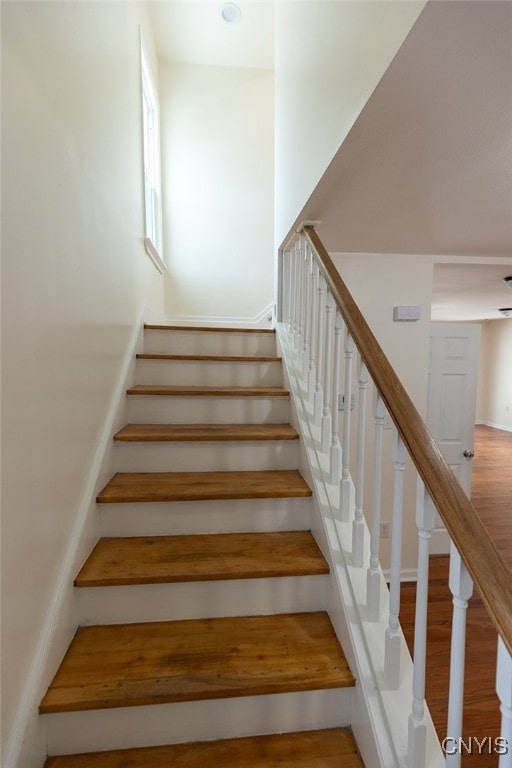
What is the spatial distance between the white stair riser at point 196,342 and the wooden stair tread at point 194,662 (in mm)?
1599

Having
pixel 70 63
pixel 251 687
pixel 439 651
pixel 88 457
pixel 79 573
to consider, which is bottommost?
pixel 439 651

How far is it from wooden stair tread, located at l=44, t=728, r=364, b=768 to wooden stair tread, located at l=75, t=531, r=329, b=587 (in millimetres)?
420

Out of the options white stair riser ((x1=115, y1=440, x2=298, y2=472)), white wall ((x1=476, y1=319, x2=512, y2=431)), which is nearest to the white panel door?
white stair riser ((x1=115, y1=440, x2=298, y2=472))

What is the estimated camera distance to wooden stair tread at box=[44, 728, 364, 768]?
3.33 ft

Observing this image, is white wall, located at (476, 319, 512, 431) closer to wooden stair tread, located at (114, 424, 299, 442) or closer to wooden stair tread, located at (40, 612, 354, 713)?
wooden stair tread, located at (114, 424, 299, 442)

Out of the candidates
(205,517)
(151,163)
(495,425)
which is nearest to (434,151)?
(205,517)

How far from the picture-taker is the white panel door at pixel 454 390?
3283mm

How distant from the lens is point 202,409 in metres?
2.00

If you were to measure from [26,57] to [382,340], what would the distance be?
2381mm

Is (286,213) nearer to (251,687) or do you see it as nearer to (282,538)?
(282,538)

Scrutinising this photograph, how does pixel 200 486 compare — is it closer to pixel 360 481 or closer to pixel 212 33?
pixel 360 481

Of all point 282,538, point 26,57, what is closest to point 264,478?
point 282,538

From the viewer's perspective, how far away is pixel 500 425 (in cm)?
815

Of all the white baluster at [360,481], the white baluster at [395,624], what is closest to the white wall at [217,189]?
the white baluster at [360,481]
